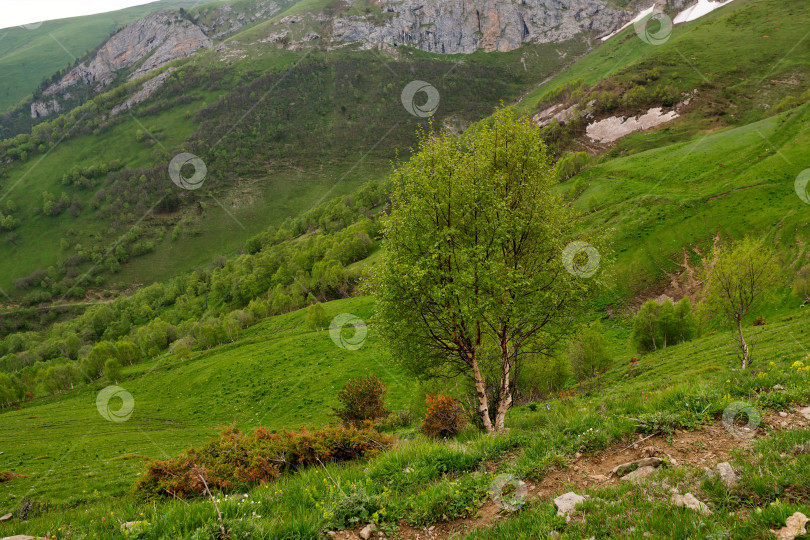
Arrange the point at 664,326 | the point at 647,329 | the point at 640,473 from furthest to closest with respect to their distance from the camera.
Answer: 1. the point at 647,329
2. the point at 664,326
3. the point at 640,473

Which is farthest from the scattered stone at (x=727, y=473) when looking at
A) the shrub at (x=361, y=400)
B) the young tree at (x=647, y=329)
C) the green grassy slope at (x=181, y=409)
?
the young tree at (x=647, y=329)

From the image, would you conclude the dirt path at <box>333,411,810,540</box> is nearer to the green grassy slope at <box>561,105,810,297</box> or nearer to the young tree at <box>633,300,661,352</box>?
the young tree at <box>633,300,661,352</box>

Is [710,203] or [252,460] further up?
[710,203]

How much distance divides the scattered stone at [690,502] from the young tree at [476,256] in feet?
33.2

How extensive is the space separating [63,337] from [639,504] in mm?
214184

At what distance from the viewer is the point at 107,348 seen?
348ft

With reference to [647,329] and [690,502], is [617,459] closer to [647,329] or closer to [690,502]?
[690,502]

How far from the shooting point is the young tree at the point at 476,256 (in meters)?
16.5

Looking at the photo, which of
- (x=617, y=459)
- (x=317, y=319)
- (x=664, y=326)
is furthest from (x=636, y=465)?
(x=317, y=319)

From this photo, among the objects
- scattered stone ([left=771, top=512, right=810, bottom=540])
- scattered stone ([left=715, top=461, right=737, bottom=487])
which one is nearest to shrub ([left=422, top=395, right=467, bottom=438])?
scattered stone ([left=715, top=461, right=737, bottom=487])

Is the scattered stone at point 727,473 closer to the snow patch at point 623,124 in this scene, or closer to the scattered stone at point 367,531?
the scattered stone at point 367,531

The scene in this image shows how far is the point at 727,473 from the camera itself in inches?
237

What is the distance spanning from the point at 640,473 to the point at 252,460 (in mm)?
9279

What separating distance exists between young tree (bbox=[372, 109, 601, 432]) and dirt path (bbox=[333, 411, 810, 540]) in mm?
8238
